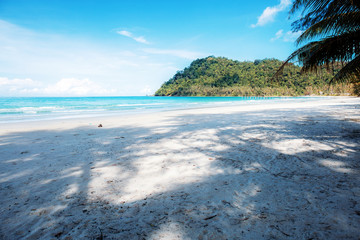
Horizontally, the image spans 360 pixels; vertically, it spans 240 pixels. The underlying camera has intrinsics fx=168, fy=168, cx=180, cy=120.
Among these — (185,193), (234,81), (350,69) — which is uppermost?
(234,81)

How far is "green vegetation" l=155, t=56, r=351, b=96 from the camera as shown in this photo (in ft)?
284

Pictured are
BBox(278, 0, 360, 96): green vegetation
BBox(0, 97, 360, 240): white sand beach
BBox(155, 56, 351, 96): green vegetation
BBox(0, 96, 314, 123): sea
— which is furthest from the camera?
BBox(155, 56, 351, 96): green vegetation

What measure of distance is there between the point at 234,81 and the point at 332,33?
116 m

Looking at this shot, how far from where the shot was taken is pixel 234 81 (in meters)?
114

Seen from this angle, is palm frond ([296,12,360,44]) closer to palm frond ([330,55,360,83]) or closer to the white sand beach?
palm frond ([330,55,360,83])

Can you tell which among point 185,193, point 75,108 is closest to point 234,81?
point 75,108

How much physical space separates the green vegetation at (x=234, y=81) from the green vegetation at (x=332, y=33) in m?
89.1

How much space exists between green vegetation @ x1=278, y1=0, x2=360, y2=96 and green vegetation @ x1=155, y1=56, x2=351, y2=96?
292 feet

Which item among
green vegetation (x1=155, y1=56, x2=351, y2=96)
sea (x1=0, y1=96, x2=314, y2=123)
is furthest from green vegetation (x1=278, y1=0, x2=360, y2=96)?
green vegetation (x1=155, y1=56, x2=351, y2=96)

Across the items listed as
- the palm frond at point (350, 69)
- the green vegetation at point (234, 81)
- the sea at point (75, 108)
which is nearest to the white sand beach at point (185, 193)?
the palm frond at point (350, 69)

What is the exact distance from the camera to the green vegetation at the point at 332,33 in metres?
4.27

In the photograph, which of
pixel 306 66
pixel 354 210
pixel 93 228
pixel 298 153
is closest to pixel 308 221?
pixel 354 210

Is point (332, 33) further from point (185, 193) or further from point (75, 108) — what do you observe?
point (75, 108)

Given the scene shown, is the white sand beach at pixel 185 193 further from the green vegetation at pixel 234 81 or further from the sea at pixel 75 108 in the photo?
the green vegetation at pixel 234 81
